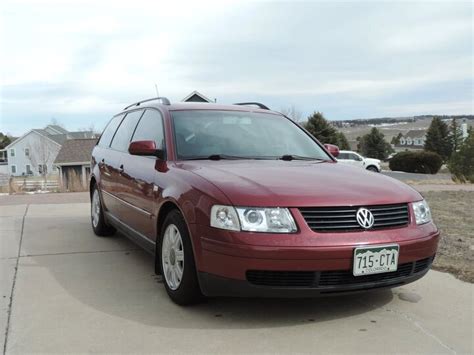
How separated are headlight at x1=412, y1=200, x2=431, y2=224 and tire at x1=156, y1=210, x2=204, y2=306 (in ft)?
5.55

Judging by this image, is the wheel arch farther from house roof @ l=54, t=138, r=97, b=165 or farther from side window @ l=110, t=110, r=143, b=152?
house roof @ l=54, t=138, r=97, b=165

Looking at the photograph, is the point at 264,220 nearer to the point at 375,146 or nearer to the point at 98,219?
the point at 98,219

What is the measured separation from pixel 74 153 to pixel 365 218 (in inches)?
1612

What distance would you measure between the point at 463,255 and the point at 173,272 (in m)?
3.35

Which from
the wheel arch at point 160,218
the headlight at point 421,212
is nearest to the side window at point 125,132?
the wheel arch at point 160,218

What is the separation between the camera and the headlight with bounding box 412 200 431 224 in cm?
377

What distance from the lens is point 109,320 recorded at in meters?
3.56

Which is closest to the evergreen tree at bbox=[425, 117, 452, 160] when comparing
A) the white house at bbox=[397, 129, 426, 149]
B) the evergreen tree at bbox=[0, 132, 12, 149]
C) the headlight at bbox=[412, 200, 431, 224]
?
the white house at bbox=[397, 129, 426, 149]

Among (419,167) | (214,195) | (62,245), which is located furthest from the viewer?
(419,167)

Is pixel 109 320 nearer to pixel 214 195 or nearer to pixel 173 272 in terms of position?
pixel 173 272

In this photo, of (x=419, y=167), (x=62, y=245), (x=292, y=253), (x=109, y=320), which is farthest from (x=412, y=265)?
(x=419, y=167)

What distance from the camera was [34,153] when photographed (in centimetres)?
6269

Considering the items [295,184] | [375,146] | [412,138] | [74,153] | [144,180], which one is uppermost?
[295,184]

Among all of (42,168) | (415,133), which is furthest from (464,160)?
(415,133)
